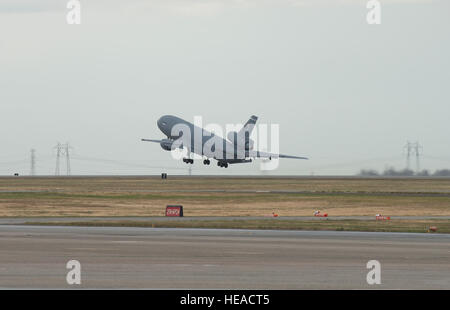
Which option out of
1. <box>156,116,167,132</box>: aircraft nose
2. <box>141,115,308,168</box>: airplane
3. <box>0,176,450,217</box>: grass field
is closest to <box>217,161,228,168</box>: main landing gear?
<box>141,115,308,168</box>: airplane

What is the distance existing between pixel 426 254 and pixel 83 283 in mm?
15758

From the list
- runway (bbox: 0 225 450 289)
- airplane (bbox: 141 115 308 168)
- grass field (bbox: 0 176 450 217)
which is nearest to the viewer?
runway (bbox: 0 225 450 289)

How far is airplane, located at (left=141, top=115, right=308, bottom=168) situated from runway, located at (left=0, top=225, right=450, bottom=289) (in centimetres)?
8967

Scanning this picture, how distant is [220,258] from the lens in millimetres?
32938

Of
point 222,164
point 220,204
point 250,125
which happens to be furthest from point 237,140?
point 220,204

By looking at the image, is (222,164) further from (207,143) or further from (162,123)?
(162,123)

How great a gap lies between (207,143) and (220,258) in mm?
106500

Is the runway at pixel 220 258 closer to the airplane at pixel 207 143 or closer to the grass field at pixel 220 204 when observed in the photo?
the grass field at pixel 220 204

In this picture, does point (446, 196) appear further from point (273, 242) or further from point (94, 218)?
point (273, 242)

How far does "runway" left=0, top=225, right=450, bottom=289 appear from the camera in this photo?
26.1 meters

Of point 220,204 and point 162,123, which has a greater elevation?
point 162,123

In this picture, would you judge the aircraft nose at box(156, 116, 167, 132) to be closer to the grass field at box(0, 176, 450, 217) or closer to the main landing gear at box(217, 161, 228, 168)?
the main landing gear at box(217, 161, 228, 168)
